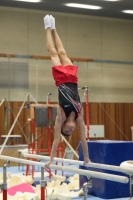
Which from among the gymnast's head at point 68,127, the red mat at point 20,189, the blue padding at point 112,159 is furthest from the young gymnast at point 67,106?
the red mat at point 20,189

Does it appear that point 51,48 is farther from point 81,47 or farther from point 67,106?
point 81,47

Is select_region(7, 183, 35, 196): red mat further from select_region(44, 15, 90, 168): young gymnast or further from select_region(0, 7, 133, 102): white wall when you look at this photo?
select_region(0, 7, 133, 102): white wall

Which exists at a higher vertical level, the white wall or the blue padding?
the white wall

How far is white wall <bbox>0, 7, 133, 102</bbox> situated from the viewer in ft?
46.8

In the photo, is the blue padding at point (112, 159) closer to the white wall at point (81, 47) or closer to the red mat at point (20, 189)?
the red mat at point (20, 189)

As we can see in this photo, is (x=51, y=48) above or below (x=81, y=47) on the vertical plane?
below

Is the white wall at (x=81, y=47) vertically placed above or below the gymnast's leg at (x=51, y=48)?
above

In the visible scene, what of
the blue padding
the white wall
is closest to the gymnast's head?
the blue padding

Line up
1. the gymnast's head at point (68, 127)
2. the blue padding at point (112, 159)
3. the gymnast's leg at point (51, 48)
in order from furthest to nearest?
the blue padding at point (112, 159) → the gymnast's leg at point (51, 48) → the gymnast's head at point (68, 127)

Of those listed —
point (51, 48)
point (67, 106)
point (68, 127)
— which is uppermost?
point (51, 48)

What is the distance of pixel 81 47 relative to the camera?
15430 millimetres

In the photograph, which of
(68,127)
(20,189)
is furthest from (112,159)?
(68,127)

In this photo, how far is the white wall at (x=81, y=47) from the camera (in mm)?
14258

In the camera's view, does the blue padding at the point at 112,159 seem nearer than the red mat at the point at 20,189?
Yes
